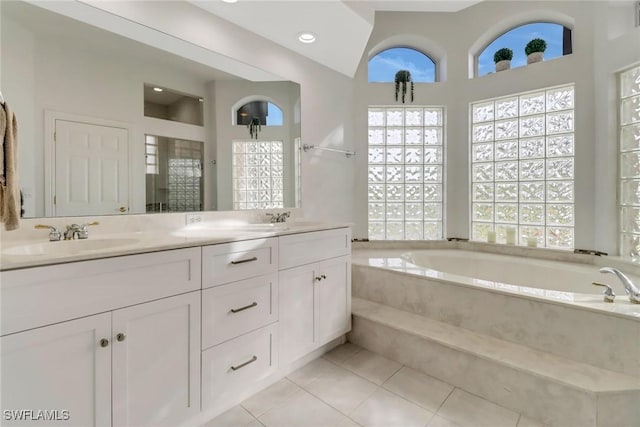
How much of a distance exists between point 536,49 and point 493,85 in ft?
1.39

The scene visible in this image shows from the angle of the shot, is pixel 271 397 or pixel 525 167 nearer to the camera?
pixel 271 397

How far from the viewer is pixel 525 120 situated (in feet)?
9.31

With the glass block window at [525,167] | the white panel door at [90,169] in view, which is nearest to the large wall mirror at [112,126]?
the white panel door at [90,169]

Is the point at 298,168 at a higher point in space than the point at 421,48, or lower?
lower

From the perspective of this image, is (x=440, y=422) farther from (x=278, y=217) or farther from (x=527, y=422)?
(x=278, y=217)

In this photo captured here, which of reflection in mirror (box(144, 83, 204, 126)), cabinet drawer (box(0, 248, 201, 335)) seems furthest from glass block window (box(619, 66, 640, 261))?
reflection in mirror (box(144, 83, 204, 126))

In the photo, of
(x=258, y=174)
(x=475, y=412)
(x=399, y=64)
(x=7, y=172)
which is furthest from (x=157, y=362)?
(x=399, y=64)

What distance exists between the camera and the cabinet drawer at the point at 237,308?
1374 millimetres

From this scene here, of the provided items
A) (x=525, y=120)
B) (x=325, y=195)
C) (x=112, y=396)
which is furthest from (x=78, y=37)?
(x=525, y=120)

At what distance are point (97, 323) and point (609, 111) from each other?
361 cm

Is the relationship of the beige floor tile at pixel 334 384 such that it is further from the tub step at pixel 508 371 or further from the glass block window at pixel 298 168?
the glass block window at pixel 298 168

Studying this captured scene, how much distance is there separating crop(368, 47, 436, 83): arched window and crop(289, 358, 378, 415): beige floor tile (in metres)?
2.96

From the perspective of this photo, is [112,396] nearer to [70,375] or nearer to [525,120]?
[70,375]

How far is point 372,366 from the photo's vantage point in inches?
76.0
